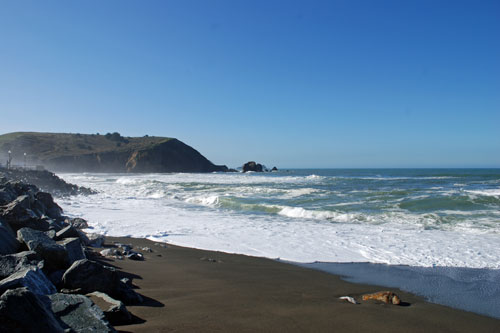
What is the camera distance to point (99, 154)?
3644 inches

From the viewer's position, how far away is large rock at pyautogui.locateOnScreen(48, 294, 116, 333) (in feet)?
7.67

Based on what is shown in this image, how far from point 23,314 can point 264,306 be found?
2512 millimetres

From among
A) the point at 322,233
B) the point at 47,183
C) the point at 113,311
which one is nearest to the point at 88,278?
the point at 113,311

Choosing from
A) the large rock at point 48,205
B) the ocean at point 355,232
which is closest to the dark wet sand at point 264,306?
the ocean at point 355,232

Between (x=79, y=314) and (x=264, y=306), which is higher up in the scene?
(x=79, y=314)

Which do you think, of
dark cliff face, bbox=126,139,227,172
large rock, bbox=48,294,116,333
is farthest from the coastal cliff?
large rock, bbox=48,294,116,333

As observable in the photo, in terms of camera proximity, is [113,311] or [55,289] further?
[55,289]

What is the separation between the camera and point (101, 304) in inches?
116

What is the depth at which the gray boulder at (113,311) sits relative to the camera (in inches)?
112

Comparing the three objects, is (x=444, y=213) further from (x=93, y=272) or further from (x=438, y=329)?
(x=93, y=272)

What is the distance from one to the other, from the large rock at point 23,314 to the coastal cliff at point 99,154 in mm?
92108

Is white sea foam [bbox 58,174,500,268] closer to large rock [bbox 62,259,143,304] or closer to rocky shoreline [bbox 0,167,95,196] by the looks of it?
large rock [bbox 62,259,143,304]

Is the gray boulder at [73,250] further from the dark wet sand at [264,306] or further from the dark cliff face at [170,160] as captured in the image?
the dark cliff face at [170,160]

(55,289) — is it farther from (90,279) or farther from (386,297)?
(386,297)
